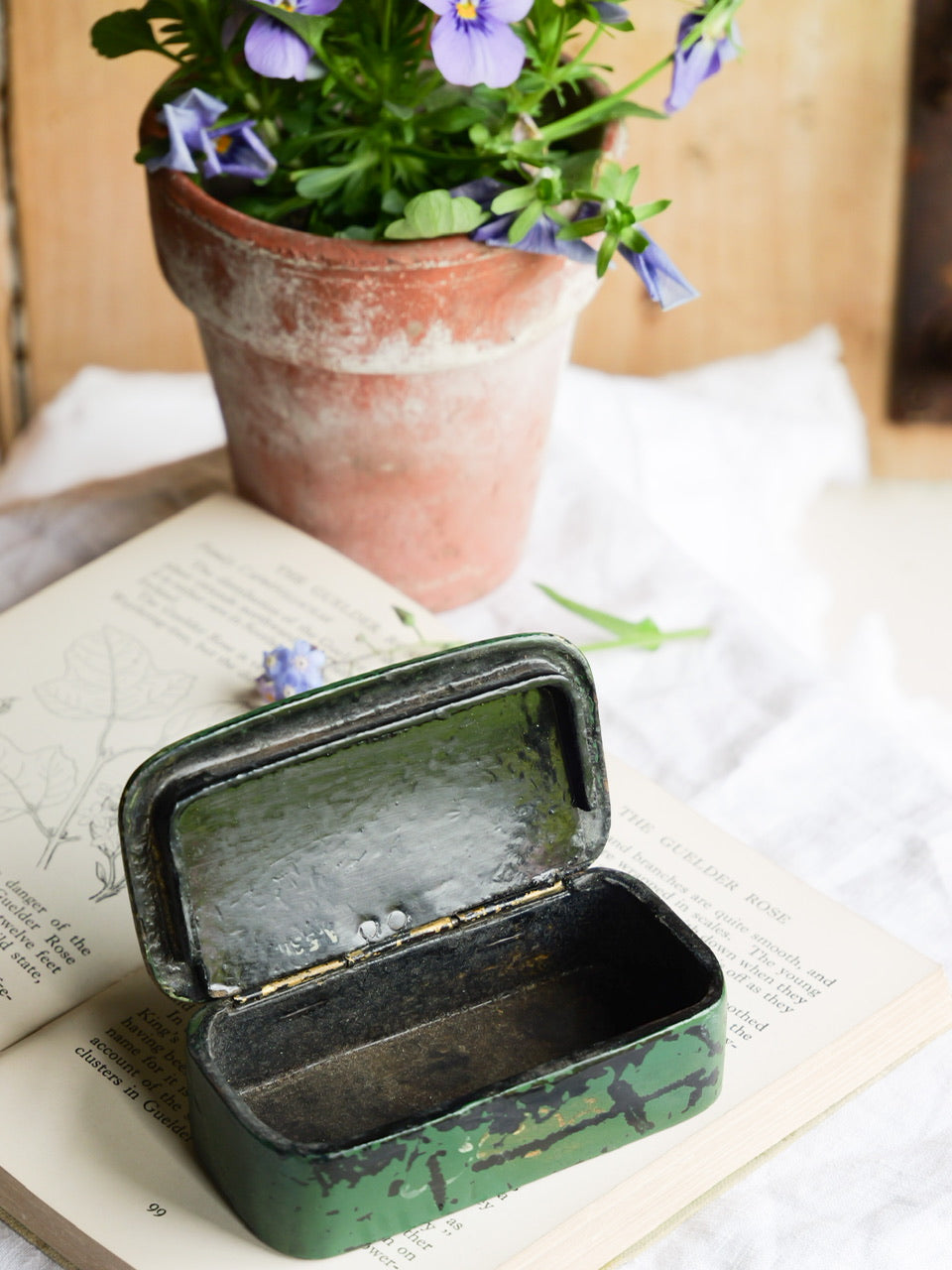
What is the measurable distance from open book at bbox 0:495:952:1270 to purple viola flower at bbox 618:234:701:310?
23cm

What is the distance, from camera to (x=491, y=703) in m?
0.61

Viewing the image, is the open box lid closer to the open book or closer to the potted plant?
the open book

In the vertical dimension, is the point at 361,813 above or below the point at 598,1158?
above

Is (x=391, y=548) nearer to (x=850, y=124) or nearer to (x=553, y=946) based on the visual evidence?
(x=553, y=946)

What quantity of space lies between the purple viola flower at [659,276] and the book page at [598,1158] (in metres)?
0.28

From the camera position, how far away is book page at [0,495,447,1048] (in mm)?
695

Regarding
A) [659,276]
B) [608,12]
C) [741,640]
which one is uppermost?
[608,12]

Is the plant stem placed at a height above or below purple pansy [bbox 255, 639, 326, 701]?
above

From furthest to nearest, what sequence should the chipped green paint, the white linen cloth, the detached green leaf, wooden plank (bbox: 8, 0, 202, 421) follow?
wooden plank (bbox: 8, 0, 202, 421) → the detached green leaf → the white linen cloth → the chipped green paint

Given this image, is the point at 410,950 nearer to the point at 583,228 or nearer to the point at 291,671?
the point at 291,671

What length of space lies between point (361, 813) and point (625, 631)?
0.35 meters

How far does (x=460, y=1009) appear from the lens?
655mm

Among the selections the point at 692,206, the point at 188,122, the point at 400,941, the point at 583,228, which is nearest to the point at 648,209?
the point at 583,228

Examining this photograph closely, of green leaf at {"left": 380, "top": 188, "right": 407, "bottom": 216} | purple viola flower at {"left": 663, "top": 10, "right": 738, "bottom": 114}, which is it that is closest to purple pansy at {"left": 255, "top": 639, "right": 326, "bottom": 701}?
green leaf at {"left": 380, "top": 188, "right": 407, "bottom": 216}
